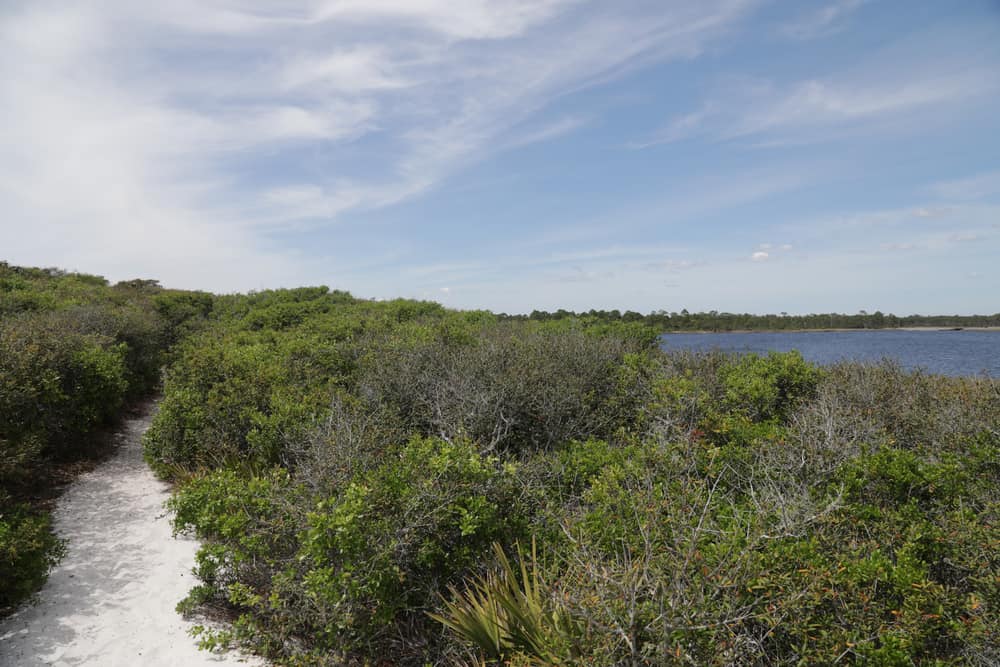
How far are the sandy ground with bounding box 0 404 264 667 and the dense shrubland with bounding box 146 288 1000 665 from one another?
1.31 feet

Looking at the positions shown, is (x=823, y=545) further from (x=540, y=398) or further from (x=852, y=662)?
(x=540, y=398)

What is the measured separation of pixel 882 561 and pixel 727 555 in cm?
110

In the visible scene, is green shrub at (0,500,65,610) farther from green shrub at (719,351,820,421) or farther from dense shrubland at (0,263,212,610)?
green shrub at (719,351,820,421)

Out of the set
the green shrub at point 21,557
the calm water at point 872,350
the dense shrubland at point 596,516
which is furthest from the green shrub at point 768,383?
the green shrub at point 21,557

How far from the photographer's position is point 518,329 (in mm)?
14688

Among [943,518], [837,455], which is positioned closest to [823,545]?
[943,518]

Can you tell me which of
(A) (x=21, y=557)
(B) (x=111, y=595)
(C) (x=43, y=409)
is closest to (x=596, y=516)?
(B) (x=111, y=595)

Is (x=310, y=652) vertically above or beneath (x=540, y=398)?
beneath

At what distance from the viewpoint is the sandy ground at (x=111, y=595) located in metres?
4.53

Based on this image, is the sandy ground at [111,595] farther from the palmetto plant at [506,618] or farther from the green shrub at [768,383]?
the green shrub at [768,383]

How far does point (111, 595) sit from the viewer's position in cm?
542

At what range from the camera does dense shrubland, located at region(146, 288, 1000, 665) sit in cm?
303

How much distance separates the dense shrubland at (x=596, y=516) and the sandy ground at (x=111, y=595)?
0.40m

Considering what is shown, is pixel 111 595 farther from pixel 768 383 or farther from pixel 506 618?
pixel 768 383
